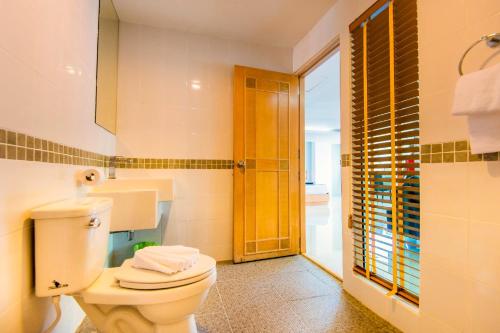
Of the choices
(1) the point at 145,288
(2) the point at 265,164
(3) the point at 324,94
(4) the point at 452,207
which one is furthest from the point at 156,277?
(3) the point at 324,94

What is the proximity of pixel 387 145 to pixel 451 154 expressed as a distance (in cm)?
38

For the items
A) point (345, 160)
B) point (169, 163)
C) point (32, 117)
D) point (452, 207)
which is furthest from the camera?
point (169, 163)

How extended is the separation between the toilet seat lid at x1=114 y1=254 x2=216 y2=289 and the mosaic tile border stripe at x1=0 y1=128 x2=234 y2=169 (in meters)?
0.61

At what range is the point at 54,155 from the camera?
1.14 metres

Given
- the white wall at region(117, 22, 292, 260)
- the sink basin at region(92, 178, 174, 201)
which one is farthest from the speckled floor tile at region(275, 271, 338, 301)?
the sink basin at region(92, 178, 174, 201)

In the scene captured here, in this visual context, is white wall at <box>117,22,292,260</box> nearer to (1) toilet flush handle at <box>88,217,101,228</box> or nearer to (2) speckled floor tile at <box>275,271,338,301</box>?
(2) speckled floor tile at <box>275,271,338,301</box>

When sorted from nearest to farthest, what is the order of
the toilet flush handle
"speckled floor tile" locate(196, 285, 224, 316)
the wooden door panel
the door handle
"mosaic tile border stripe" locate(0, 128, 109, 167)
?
1. "mosaic tile border stripe" locate(0, 128, 109, 167)
2. the toilet flush handle
3. "speckled floor tile" locate(196, 285, 224, 316)
4. the door handle
5. the wooden door panel

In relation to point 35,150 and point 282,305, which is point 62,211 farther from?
point 282,305

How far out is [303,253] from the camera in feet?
9.09

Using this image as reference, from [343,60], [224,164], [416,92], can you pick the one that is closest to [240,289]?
[224,164]

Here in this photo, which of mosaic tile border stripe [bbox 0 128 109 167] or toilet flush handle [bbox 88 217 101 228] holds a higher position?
mosaic tile border stripe [bbox 0 128 109 167]

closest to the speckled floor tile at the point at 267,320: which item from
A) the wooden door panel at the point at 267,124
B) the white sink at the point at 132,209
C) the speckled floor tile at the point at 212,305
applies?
the speckled floor tile at the point at 212,305

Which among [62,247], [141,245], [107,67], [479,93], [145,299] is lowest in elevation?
[141,245]

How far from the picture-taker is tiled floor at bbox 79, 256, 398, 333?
1.49 m
